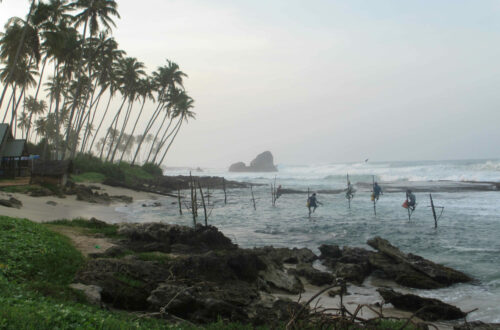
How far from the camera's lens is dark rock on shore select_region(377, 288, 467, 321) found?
8586 mm

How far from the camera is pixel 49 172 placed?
1230 inches

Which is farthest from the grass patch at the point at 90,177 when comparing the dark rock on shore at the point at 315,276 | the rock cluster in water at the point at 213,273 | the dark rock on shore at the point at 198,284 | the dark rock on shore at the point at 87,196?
the dark rock on shore at the point at 315,276

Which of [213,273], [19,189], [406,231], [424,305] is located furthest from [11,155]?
[424,305]

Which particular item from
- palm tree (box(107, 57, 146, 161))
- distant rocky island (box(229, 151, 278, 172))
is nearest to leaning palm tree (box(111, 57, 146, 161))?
palm tree (box(107, 57, 146, 161))

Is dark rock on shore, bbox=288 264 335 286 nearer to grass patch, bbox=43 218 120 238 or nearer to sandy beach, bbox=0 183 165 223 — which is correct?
grass patch, bbox=43 218 120 238

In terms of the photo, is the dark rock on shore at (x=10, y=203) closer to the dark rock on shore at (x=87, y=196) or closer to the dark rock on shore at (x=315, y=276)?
the dark rock on shore at (x=87, y=196)

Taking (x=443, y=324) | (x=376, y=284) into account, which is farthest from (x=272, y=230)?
(x=443, y=324)

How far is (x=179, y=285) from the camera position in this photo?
7.97 metres

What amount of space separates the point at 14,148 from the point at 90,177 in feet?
34.2

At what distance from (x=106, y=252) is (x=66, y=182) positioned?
25.6 metres

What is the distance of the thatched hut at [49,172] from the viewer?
31062mm

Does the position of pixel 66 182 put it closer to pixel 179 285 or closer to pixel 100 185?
pixel 100 185

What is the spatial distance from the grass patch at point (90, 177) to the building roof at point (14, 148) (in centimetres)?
748

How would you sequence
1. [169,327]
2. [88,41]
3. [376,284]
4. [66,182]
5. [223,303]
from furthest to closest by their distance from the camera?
[88,41] < [66,182] < [376,284] < [223,303] < [169,327]
